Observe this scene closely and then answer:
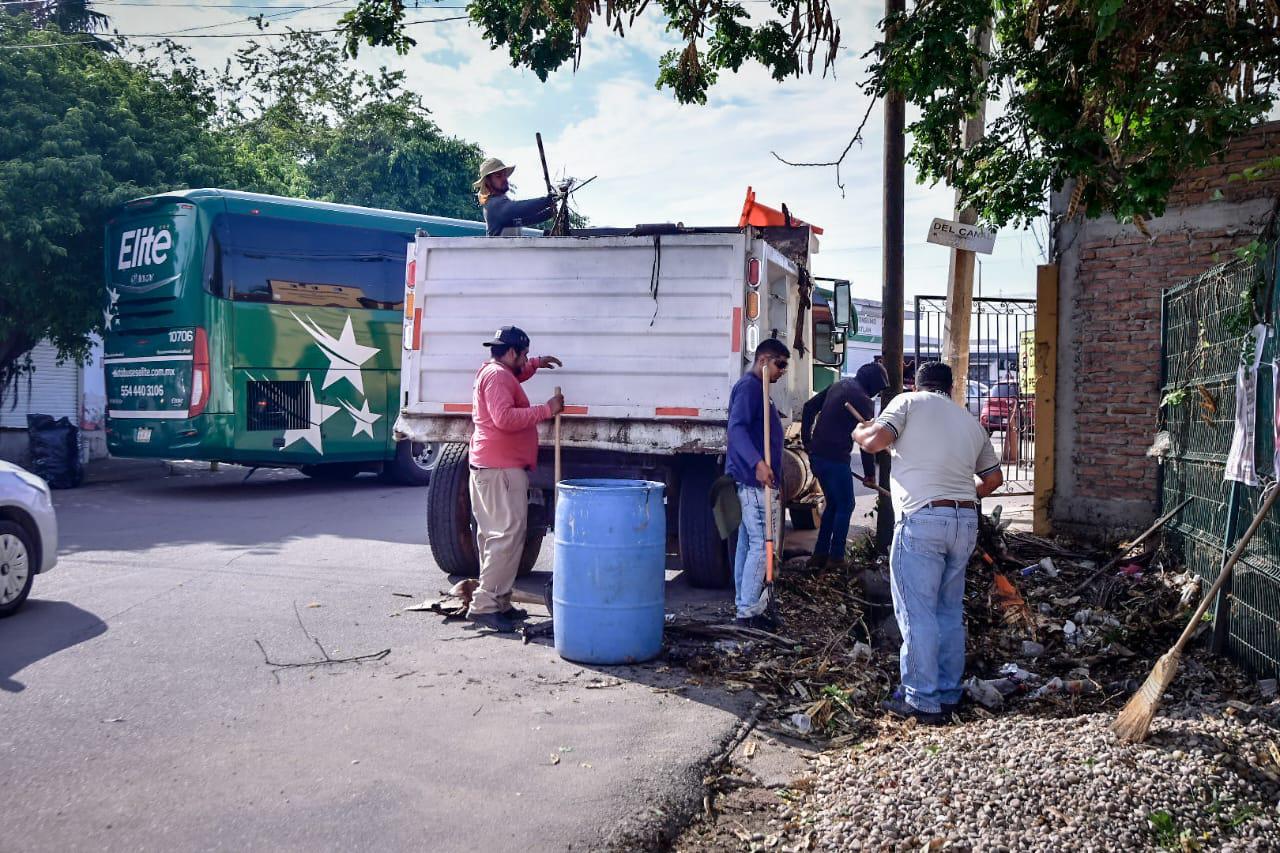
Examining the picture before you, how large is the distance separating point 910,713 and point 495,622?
2.70 meters

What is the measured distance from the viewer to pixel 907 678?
5.25m

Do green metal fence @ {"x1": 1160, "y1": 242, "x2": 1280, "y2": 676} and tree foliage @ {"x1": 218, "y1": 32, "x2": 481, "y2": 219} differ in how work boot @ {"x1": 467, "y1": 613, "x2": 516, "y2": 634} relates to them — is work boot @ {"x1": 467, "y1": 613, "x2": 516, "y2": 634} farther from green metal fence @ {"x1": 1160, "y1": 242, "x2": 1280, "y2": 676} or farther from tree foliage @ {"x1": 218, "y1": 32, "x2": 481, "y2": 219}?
tree foliage @ {"x1": 218, "y1": 32, "x2": 481, "y2": 219}

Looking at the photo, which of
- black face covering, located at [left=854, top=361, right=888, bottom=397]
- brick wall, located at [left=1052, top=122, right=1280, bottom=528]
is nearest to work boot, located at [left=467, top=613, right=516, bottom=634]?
black face covering, located at [left=854, top=361, right=888, bottom=397]

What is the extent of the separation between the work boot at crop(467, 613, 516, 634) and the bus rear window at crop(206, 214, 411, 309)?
24.9ft

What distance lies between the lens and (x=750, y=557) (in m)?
6.70

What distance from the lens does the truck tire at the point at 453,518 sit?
26.0 feet

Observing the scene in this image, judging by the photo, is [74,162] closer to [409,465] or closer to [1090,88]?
[409,465]

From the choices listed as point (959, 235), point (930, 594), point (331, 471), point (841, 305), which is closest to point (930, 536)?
point (930, 594)

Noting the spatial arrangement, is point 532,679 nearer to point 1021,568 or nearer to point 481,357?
point 481,357

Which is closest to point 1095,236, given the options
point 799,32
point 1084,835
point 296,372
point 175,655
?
point 799,32

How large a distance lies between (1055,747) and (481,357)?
4.99 metres

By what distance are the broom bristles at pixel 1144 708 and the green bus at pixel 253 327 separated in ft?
31.7

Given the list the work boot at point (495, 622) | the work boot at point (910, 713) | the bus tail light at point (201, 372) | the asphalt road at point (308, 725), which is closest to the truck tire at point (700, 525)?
the asphalt road at point (308, 725)

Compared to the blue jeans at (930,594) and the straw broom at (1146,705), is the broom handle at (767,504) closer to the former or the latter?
the blue jeans at (930,594)
